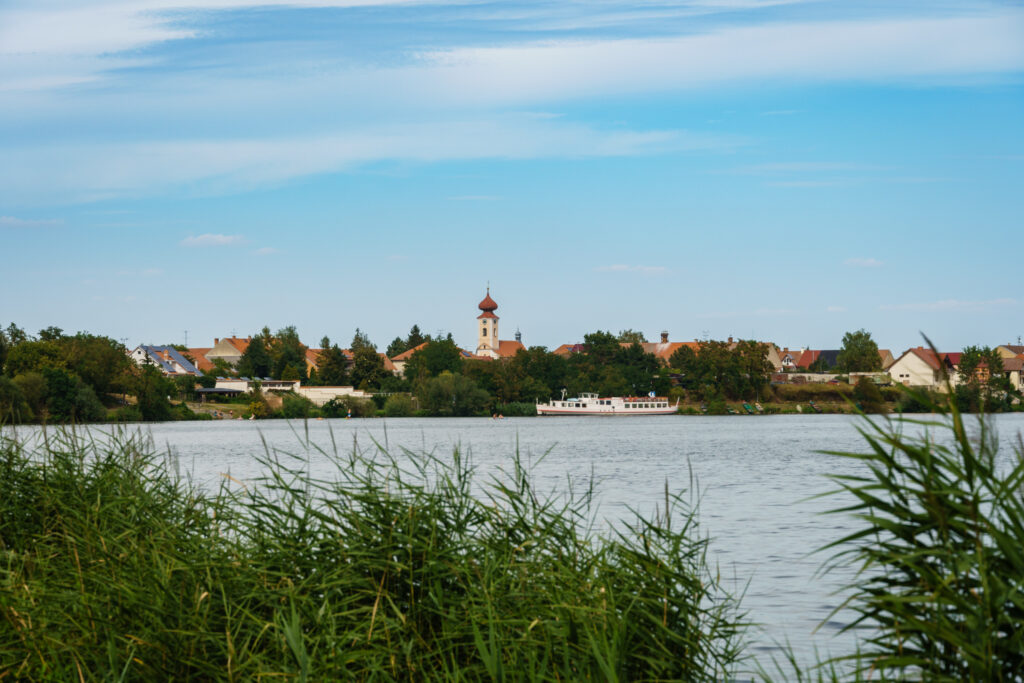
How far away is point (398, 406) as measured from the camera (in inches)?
4508

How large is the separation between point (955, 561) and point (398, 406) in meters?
111

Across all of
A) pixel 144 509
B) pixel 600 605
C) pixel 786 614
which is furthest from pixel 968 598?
pixel 786 614

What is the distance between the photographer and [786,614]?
13070 millimetres

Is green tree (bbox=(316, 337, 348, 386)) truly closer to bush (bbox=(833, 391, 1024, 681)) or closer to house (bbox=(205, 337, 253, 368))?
house (bbox=(205, 337, 253, 368))

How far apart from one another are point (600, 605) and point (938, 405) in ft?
8.07

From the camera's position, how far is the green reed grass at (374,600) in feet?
20.2

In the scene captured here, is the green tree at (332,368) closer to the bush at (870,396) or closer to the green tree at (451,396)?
the green tree at (451,396)

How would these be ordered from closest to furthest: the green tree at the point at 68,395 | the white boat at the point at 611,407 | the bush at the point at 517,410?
the green tree at the point at 68,395
the bush at the point at 517,410
the white boat at the point at 611,407

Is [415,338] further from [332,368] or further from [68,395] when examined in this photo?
[68,395]

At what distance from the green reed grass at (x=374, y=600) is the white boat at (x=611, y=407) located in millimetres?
122058

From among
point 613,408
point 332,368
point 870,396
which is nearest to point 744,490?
point 870,396

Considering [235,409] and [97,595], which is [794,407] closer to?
[235,409]

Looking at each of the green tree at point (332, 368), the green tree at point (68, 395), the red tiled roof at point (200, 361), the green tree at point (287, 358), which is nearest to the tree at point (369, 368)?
the green tree at point (332, 368)

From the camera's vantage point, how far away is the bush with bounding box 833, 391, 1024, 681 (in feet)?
14.2
